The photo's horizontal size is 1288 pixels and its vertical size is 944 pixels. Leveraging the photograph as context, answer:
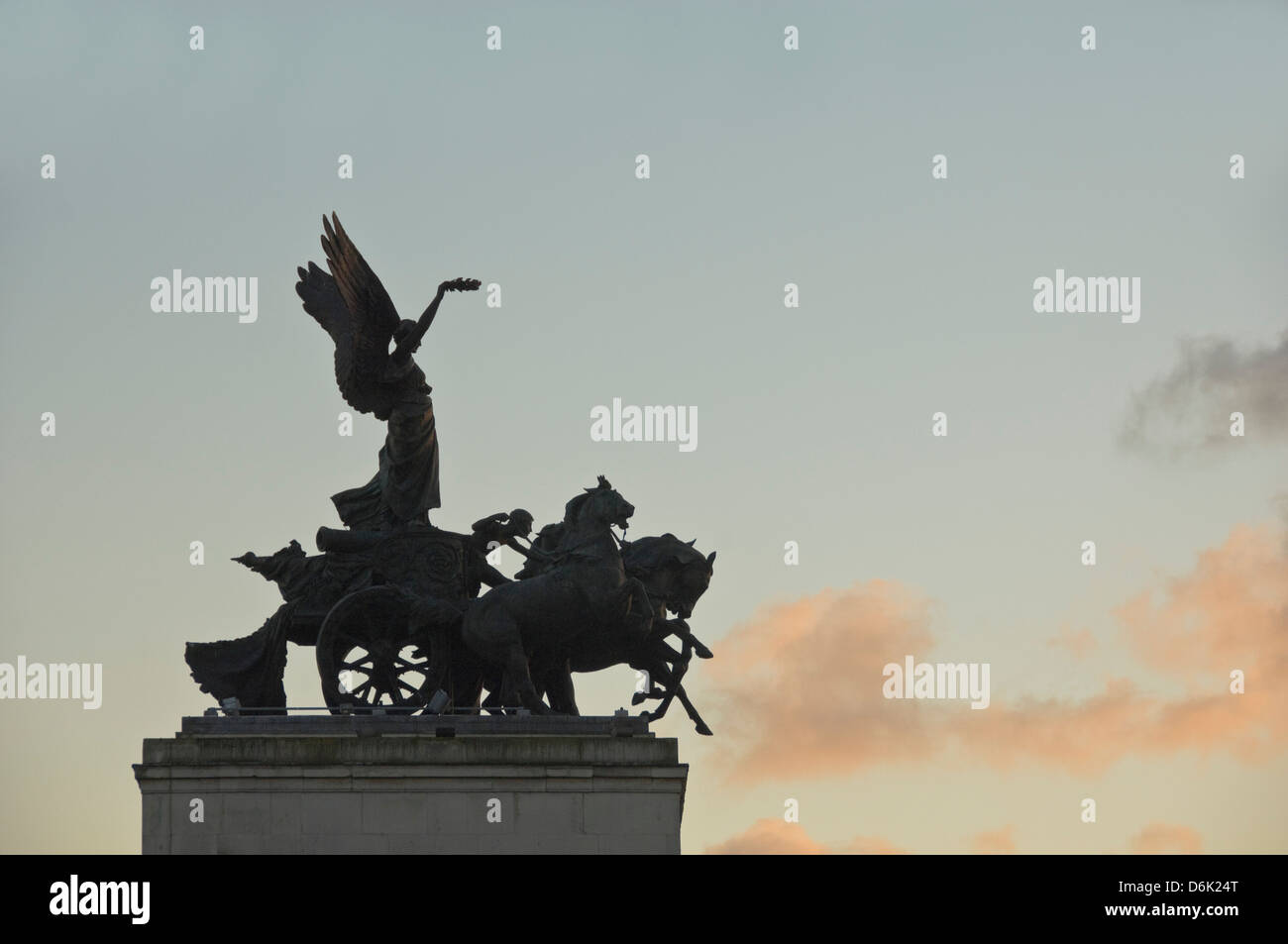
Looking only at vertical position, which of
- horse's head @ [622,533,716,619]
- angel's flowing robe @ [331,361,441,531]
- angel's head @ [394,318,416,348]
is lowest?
horse's head @ [622,533,716,619]

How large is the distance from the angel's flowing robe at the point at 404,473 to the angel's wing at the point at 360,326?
322mm

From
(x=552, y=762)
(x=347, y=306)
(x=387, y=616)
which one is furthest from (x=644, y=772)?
(x=347, y=306)

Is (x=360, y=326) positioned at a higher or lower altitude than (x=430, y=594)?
higher

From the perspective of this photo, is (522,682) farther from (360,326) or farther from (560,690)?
(360,326)

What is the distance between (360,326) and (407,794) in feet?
21.7

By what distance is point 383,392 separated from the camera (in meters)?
51.3

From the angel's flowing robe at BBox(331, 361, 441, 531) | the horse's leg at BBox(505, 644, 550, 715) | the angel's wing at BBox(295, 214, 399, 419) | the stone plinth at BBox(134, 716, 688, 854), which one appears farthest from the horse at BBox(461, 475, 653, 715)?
the angel's wing at BBox(295, 214, 399, 419)

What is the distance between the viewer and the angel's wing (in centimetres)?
5062

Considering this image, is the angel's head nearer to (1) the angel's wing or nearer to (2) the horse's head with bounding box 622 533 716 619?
(1) the angel's wing

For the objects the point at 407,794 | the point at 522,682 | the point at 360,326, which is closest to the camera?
the point at 407,794

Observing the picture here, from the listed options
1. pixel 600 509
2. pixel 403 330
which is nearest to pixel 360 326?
pixel 403 330

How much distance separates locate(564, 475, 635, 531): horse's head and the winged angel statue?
2.39 metres
